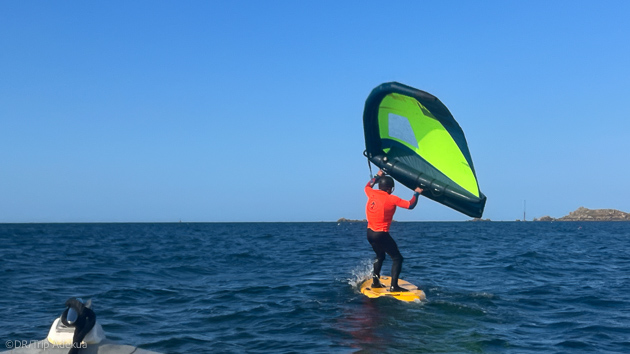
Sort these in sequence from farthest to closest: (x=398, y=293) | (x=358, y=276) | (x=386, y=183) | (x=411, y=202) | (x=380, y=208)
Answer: (x=358, y=276) → (x=398, y=293) → (x=386, y=183) → (x=380, y=208) → (x=411, y=202)

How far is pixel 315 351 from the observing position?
776 cm

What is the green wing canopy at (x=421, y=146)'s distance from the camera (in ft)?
36.0

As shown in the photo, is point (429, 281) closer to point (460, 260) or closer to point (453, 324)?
point (453, 324)

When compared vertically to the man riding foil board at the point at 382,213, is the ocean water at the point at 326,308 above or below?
below

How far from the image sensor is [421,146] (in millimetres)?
11555

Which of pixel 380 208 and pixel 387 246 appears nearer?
pixel 380 208

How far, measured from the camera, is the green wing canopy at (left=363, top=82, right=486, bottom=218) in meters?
11.0

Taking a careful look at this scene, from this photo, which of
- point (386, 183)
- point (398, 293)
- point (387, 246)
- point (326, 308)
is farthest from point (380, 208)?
point (326, 308)

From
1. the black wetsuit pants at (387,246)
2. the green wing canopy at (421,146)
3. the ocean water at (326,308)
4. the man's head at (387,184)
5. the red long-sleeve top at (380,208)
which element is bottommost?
the ocean water at (326,308)

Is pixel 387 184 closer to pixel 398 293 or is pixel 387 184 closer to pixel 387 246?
pixel 387 246

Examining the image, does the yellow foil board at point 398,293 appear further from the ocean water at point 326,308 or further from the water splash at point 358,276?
the water splash at point 358,276

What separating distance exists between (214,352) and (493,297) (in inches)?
280

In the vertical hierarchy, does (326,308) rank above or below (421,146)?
below

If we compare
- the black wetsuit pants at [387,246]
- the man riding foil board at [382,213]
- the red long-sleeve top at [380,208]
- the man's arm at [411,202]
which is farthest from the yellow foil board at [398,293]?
the man's arm at [411,202]
